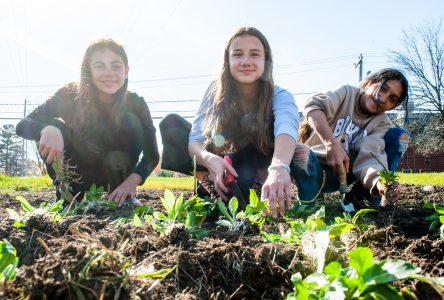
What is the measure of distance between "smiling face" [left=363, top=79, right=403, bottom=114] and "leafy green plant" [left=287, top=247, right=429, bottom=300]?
261 centimetres

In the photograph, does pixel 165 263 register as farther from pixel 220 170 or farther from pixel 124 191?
pixel 124 191

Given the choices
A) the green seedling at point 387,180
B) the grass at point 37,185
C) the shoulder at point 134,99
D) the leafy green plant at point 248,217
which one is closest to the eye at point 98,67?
the shoulder at point 134,99

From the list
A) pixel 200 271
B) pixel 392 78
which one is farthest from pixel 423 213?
pixel 200 271

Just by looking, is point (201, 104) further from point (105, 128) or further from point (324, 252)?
point (324, 252)

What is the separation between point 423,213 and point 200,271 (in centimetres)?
167

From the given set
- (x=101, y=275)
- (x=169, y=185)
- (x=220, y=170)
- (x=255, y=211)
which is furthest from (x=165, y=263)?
(x=169, y=185)

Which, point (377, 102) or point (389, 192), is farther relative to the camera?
point (377, 102)

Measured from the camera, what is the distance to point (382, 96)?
321cm

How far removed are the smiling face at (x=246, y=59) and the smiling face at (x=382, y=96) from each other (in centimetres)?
114

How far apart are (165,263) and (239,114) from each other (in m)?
1.72

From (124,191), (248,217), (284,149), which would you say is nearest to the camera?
(248,217)

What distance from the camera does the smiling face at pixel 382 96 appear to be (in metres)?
3.17

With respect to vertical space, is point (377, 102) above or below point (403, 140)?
above

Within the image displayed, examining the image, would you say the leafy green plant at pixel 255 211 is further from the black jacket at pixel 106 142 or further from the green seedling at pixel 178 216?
the black jacket at pixel 106 142
